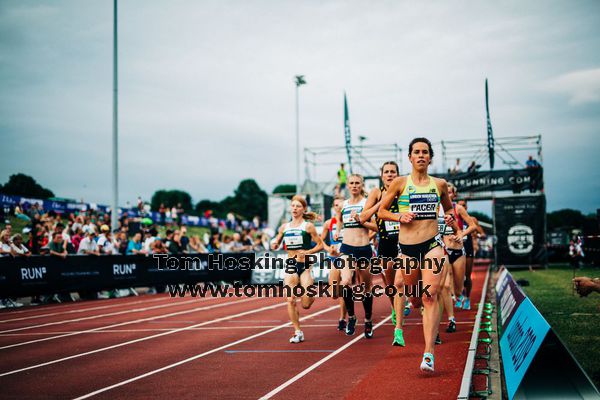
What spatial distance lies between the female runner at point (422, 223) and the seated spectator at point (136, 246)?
17019 mm

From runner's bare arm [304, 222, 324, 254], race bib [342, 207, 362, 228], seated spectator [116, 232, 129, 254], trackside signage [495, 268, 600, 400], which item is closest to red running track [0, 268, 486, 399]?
trackside signage [495, 268, 600, 400]

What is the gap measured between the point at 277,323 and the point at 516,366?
758 centimetres

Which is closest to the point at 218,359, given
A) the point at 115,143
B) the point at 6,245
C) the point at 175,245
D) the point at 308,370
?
the point at 308,370

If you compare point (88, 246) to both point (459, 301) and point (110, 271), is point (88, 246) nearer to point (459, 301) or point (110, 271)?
point (110, 271)

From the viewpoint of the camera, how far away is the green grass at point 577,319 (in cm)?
675

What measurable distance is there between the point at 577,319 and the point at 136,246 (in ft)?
54.7

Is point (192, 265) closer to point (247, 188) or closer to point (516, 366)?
point (516, 366)

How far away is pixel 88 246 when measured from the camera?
2022 centimetres

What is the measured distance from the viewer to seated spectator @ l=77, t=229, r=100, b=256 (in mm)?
20000

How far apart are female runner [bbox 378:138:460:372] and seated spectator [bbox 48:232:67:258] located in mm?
14394

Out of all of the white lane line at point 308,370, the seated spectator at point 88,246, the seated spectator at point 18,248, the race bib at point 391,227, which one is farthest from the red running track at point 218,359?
the seated spectator at point 88,246

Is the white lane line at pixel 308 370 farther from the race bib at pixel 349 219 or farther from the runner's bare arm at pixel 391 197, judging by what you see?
the runner's bare arm at pixel 391 197

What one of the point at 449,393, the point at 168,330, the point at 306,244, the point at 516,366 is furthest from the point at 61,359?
the point at 516,366

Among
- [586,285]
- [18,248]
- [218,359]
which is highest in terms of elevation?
[18,248]
